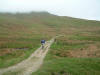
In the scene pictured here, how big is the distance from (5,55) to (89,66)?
1776 centimetres

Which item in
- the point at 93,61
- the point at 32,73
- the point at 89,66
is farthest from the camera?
the point at 93,61

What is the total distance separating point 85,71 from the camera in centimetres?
1675

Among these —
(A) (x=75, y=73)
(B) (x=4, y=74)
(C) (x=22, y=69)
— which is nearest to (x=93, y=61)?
(A) (x=75, y=73)

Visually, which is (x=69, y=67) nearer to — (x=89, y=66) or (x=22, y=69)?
(x=89, y=66)

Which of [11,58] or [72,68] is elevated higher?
[72,68]

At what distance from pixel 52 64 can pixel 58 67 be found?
116 cm

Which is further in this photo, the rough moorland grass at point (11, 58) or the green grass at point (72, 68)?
the rough moorland grass at point (11, 58)

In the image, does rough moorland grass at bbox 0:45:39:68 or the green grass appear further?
rough moorland grass at bbox 0:45:39:68

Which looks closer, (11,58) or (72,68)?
(72,68)

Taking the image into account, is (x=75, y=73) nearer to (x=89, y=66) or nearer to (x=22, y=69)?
(x=89, y=66)

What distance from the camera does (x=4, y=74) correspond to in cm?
1512

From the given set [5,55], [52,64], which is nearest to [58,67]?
[52,64]

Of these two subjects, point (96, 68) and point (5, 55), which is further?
point (5, 55)

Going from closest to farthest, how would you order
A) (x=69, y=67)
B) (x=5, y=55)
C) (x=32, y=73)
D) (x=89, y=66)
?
(x=32, y=73)
(x=69, y=67)
(x=89, y=66)
(x=5, y=55)
